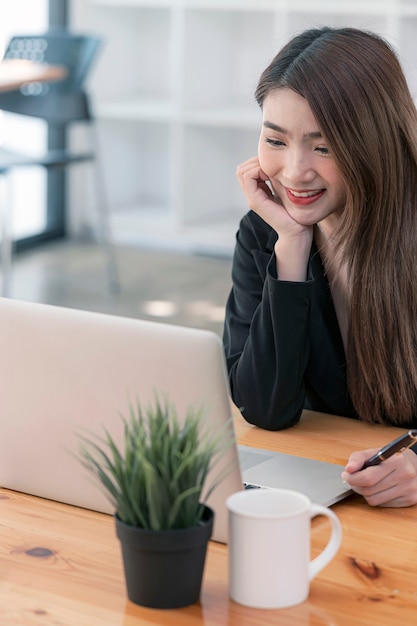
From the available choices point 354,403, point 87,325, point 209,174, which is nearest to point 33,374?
point 87,325

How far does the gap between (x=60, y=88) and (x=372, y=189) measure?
3.01m

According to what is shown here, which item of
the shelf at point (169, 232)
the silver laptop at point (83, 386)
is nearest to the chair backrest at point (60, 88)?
the shelf at point (169, 232)

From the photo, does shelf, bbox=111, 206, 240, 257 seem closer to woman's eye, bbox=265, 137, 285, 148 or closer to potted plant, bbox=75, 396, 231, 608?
woman's eye, bbox=265, 137, 285, 148

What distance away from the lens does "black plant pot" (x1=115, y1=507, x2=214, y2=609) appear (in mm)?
872

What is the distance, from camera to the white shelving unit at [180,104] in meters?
4.92

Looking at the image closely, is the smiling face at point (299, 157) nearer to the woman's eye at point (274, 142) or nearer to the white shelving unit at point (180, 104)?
the woman's eye at point (274, 142)

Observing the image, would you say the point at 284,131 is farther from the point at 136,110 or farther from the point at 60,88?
the point at 136,110

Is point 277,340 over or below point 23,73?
below

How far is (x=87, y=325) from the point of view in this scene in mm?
1039

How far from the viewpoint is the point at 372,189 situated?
150 cm

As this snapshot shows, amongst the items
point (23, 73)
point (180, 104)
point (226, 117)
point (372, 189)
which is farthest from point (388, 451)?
point (180, 104)

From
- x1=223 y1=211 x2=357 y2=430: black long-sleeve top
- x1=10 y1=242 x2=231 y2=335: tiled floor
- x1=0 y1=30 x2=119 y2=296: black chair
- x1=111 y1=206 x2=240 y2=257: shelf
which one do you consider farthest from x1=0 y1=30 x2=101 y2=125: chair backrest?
x1=223 y1=211 x2=357 y2=430: black long-sleeve top

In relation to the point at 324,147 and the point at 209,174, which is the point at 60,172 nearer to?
the point at 209,174

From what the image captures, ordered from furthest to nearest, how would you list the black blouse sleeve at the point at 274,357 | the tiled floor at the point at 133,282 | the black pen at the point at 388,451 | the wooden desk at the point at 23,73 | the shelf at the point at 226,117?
the shelf at the point at 226,117 → the tiled floor at the point at 133,282 → the wooden desk at the point at 23,73 → the black blouse sleeve at the point at 274,357 → the black pen at the point at 388,451
